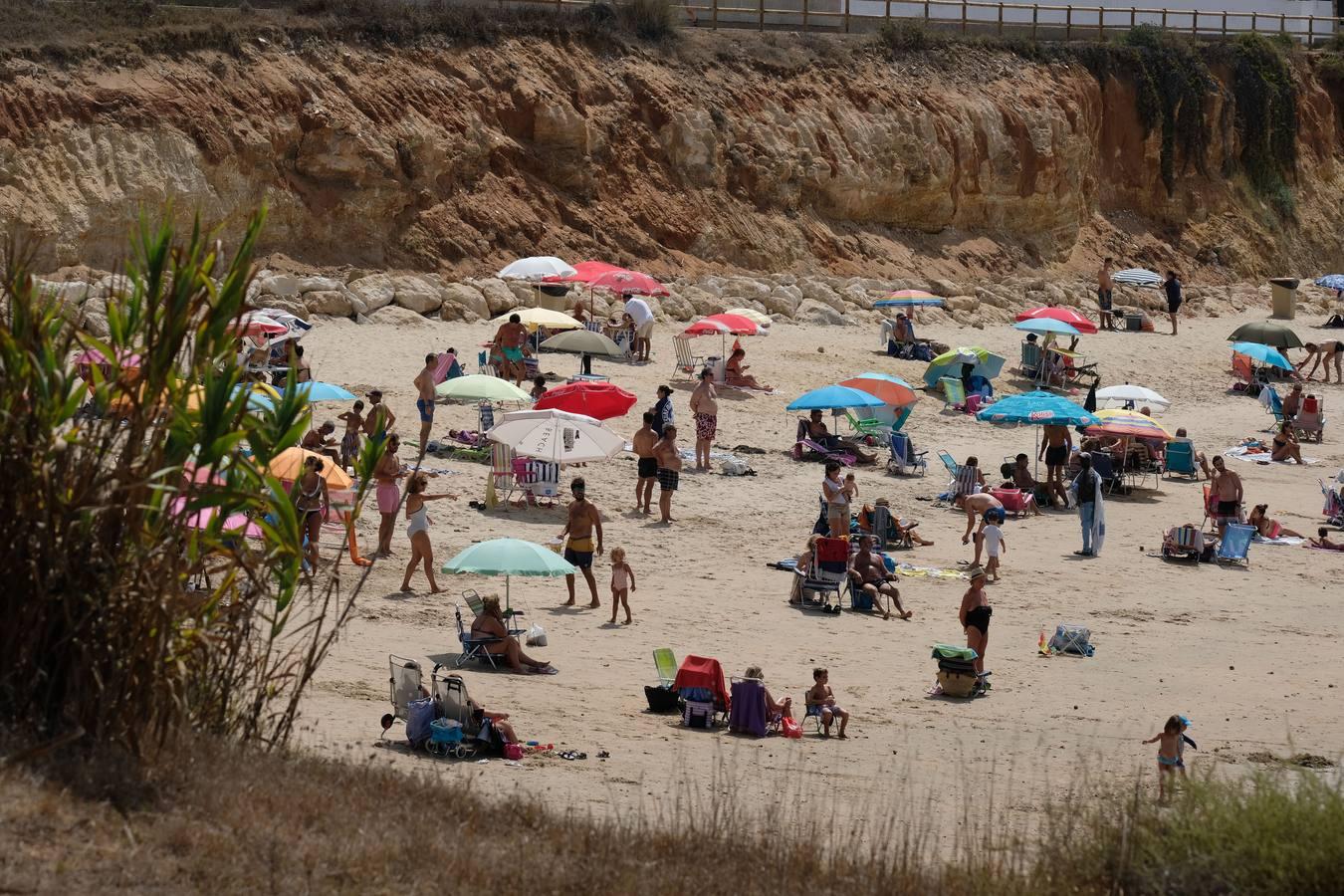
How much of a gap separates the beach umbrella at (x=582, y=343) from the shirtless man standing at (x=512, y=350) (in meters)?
0.42

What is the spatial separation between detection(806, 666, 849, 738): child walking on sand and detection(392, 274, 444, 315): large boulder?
49.9ft

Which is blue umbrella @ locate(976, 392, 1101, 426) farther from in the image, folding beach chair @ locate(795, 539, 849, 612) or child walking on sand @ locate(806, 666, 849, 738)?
child walking on sand @ locate(806, 666, 849, 738)

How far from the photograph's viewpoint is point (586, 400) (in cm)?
1781

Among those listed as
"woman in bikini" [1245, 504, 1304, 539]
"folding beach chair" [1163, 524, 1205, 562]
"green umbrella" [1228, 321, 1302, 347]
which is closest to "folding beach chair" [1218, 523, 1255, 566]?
"folding beach chair" [1163, 524, 1205, 562]

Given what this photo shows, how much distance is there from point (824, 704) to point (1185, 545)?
7.31 meters

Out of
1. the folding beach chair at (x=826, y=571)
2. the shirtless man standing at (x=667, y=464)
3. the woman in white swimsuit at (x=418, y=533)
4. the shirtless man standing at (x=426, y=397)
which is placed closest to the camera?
the woman in white swimsuit at (x=418, y=533)

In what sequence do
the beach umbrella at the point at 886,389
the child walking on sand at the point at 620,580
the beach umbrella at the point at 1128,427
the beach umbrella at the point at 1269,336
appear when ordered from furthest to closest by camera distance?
1. the beach umbrella at the point at 1269,336
2. the beach umbrella at the point at 886,389
3. the beach umbrella at the point at 1128,427
4. the child walking on sand at the point at 620,580

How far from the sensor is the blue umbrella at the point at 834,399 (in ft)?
63.6

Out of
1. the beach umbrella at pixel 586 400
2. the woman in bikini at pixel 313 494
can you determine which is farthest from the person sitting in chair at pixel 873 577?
the woman in bikini at pixel 313 494

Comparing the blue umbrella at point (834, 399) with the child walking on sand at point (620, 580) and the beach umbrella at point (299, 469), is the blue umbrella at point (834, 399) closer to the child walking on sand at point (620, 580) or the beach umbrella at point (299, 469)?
the child walking on sand at point (620, 580)

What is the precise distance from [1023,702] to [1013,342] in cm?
1831

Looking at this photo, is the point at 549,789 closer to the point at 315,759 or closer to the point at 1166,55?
the point at 315,759

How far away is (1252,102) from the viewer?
139ft

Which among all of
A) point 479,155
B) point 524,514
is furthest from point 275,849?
point 479,155
